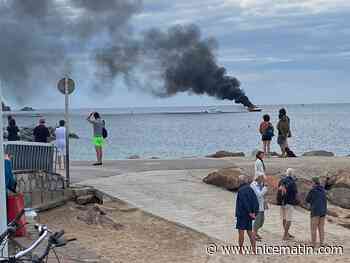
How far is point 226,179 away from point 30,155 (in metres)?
6.28

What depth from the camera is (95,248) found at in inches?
486

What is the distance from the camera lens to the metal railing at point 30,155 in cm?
1386

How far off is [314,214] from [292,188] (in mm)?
694

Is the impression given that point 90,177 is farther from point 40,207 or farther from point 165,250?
point 165,250

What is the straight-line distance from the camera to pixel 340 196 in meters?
19.3

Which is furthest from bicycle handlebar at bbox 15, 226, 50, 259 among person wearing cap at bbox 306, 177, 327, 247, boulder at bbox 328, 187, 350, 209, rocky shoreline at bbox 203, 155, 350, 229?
boulder at bbox 328, 187, 350, 209

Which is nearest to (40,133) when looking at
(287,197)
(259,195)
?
(287,197)

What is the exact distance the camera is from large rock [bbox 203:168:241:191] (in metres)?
18.8

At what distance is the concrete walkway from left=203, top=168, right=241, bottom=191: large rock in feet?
0.82

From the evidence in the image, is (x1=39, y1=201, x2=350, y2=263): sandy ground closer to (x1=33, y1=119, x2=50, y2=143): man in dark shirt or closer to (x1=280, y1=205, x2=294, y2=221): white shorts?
(x1=280, y1=205, x2=294, y2=221): white shorts

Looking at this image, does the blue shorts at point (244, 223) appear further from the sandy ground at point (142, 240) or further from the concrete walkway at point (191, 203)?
the concrete walkway at point (191, 203)

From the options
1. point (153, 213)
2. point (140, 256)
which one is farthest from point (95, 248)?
point (153, 213)

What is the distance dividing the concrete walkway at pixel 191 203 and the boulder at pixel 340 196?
86.7 inches

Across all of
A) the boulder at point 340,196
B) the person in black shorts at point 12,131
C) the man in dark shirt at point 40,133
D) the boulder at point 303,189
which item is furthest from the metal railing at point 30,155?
the boulder at point 340,196
